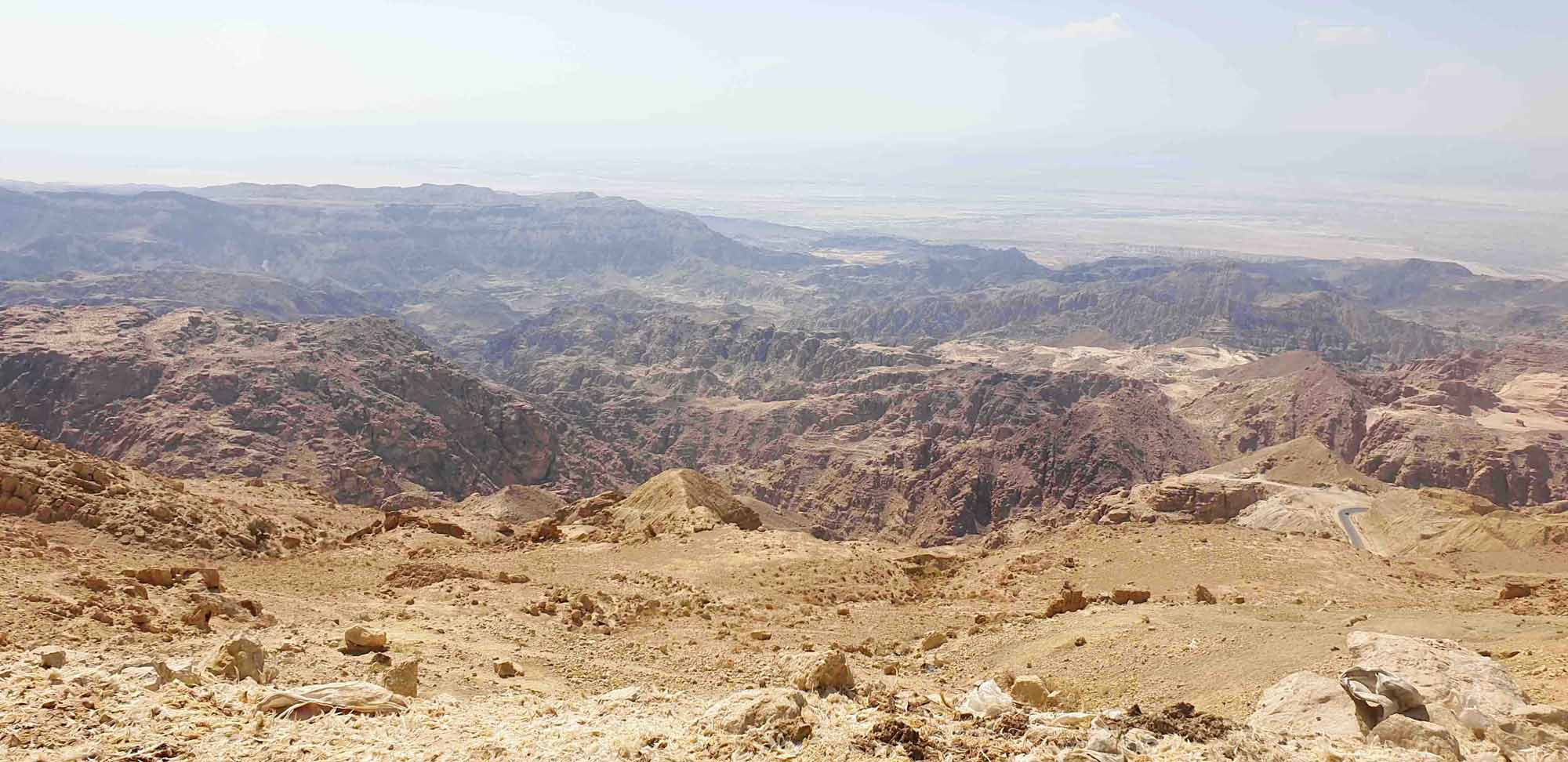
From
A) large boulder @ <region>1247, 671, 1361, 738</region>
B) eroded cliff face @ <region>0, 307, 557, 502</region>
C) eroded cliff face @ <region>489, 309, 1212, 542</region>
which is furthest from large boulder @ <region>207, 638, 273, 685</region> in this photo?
eroded cliff face @ <region>489, 309, 1212, 542</region>

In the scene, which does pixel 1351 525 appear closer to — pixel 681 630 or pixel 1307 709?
pixel 681 630

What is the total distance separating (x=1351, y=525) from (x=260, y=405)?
81.0 metres

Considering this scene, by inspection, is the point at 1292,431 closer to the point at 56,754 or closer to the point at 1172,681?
the point at 1172,681

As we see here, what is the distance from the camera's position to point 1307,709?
10.5m

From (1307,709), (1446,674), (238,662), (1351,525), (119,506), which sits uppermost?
(238,662)

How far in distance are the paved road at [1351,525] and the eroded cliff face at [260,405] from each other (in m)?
64.0

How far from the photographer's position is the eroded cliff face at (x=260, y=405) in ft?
236

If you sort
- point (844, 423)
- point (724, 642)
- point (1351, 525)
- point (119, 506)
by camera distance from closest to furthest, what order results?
point (724, 642) < point (119, 506) < point (1351, 525) < point (844, 423)

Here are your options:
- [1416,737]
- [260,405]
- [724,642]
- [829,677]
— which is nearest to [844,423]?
[260,405]

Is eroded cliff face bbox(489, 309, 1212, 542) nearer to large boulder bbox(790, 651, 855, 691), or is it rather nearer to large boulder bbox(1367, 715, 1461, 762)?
large boulder bbox(790, 651, 855, 691)

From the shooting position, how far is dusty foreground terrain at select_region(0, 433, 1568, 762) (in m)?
8.50

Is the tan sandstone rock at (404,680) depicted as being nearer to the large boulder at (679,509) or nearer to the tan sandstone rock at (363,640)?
the tan sandstone rock at (363,640)

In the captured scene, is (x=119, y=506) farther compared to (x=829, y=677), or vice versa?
(x=119, y=506)

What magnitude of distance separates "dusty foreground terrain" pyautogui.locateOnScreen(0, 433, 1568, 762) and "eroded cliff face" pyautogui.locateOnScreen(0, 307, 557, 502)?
47.0 m
